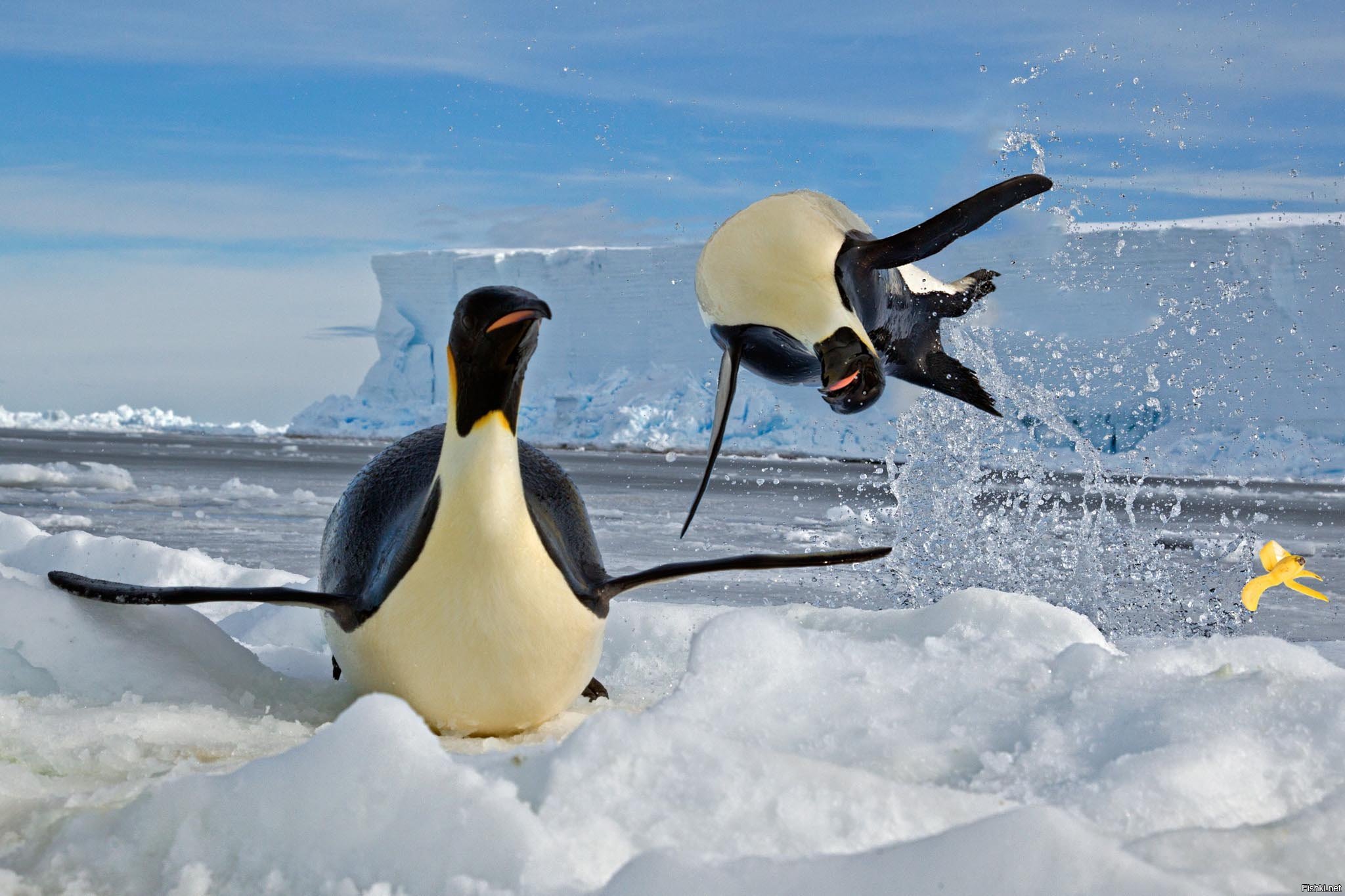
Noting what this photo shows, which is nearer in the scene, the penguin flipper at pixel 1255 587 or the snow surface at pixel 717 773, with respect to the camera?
the snow surface at pixel 717 773

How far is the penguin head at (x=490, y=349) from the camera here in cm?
217

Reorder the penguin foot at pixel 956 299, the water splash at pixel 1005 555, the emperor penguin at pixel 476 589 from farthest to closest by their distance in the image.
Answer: the water splash at pixel 1005 555, the penguin foot at pixel 956 299, the emperor penguin at pixel 476 589

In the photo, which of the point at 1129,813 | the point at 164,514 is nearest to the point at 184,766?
the point at 1129,813

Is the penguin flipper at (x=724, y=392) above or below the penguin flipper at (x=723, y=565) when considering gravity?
above

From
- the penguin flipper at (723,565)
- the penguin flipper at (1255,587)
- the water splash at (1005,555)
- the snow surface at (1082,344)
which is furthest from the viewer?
the snow surface at (1082,344)

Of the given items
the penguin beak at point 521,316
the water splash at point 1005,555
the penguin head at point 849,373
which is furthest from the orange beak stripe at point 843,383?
the water splash at point 1005,555

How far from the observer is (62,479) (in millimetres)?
16781

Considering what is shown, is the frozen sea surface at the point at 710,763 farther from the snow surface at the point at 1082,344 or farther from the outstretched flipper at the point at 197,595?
the snow surface at the point at 1082,344

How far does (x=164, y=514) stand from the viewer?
11195 mm

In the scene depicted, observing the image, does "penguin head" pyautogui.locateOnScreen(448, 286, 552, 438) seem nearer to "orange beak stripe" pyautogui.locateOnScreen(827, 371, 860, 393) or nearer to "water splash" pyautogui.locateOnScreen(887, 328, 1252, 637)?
"orange beak stripe" pyautogui.locateOnScreen(827, 371, 860, 393)

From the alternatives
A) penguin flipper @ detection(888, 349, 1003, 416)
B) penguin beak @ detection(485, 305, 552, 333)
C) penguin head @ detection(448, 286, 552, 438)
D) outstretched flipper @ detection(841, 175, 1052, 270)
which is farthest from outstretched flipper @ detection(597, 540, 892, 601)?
penguin flipper @ detection(888, 349, 1003, 416)

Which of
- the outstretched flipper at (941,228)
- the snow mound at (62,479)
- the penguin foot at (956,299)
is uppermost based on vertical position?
the outstretched flipper at (941,228)

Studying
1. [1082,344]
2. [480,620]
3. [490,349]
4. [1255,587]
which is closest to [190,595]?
[480,620]

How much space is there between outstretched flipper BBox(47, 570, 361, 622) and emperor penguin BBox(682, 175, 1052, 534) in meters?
1.61
